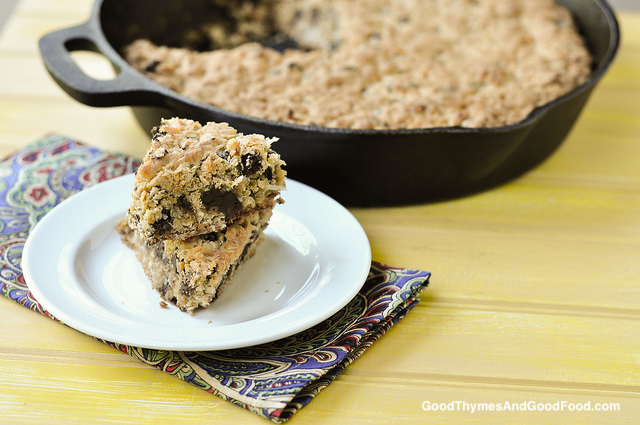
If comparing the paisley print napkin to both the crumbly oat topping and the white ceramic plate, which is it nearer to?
the white ceramic plate

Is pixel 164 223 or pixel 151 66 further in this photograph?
pixel 151 66

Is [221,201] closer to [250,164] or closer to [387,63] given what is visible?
[250,164]

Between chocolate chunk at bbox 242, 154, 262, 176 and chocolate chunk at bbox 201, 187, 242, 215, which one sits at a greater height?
chocolate chunk at bbox 242, 154, 262, 176

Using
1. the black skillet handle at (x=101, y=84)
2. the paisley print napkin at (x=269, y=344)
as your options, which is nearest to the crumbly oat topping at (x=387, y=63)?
the black skillet handle at (x=101, y=84)

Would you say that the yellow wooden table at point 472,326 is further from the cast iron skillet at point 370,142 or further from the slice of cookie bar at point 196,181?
the slice of cookie bar at point 196,181

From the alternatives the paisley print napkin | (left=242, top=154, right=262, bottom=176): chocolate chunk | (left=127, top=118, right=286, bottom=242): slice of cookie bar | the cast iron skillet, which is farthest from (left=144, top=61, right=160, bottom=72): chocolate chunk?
(left=242, top=154, right=262, bottom=176): chocolate chunk

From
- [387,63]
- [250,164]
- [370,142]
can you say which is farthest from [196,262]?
[387,63]
